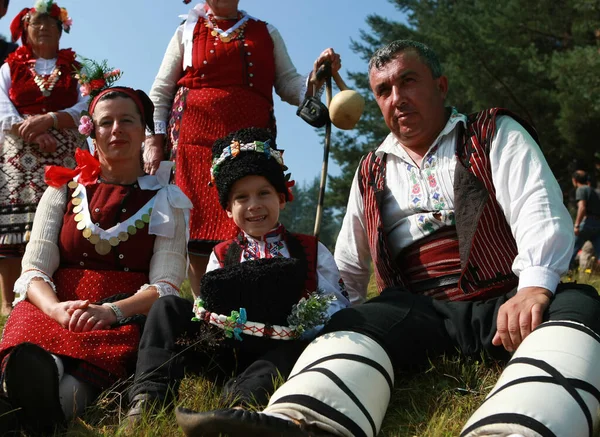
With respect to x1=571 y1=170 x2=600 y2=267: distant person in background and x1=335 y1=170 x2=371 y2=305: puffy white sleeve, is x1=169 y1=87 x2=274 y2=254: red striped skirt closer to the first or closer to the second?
x1=335 y1=170 x2=371 y2=305: puffy white sleeve

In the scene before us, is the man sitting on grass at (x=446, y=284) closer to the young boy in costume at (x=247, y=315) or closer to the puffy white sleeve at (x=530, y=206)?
the puffy white sleeve at (x=530, y=206)

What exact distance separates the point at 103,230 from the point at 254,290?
0.91 m

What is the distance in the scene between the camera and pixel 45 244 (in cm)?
303

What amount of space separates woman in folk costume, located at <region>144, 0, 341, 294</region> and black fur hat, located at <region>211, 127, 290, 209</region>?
949 millimetres

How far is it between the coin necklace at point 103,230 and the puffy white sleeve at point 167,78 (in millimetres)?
1132

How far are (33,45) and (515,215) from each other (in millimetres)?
3521

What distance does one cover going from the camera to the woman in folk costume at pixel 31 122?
442 centimetres

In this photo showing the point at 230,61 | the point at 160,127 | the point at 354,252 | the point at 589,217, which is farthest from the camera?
the point at 589,217

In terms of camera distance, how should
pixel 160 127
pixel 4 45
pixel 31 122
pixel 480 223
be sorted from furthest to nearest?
1. pixel 4 45
2. pixel 31 122
3. pixel 160 127
4. pixel 480 223

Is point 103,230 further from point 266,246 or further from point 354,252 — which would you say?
point 354,252

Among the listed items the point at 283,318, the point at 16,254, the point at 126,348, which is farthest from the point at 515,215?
the point at 16,254

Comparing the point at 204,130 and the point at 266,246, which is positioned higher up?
the point at 204,130

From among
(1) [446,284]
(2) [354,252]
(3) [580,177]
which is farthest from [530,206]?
(3) [580,177]

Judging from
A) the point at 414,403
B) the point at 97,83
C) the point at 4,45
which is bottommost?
the point at 414,403
